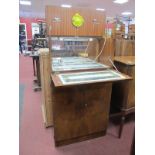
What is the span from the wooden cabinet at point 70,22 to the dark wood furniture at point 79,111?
49 centimetres

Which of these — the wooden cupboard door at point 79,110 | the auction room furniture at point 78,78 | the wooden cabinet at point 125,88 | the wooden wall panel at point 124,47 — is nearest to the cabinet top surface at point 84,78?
the auction room furniture at point 78,78

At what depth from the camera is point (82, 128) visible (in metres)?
1.88

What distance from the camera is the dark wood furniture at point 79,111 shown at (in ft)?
5.48

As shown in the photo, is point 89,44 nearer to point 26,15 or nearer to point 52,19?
point 52,19

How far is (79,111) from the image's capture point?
5.86ft

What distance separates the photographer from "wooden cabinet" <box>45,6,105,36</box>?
1603 mm

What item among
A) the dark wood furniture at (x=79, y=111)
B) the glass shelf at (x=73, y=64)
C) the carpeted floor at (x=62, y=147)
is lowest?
the carpeted floor at (x=62, y=147)

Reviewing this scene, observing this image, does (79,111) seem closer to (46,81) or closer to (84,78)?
(84,78)

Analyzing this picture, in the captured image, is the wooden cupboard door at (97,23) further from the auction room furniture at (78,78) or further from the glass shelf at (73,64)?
the glass shelf at (73,64)

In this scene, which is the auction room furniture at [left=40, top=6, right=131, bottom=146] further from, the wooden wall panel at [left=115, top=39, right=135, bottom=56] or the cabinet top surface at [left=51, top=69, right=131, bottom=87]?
the wooden wall panel at [left=115, top=39, right=135, bottom=56]

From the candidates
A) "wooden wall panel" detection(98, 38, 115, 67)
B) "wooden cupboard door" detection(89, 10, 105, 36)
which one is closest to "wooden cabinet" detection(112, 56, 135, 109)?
"wooden wall panel" detection(98, 38, 115, 67)

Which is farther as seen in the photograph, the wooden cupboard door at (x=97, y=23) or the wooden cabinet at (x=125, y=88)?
the wooden cabinet at (x=125, y=88)

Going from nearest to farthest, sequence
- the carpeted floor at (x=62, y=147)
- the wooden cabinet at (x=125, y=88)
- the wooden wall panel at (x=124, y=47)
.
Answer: the carpeted floor at (x=62, y=147), the wooden cabinet at (x=125, y=88), the wooden wall panel at (x=124, y=47)
